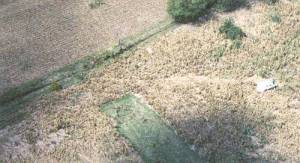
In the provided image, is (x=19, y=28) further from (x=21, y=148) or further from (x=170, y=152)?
(x=170, y=152)

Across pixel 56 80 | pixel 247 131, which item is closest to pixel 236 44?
pixel 247 131

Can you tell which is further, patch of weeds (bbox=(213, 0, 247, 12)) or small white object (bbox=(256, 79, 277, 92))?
patch of weeds (bbox=(213, 0, 247, 12))

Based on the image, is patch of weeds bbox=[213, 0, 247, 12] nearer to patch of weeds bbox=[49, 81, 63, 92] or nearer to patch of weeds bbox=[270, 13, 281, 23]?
patch of weeds bbox=[270, 13, 281, 23]

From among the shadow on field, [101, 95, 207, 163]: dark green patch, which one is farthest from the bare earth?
the shadow on field

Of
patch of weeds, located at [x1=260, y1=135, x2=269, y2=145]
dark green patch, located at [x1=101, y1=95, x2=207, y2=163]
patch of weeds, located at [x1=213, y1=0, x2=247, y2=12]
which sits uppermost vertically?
patch of weeds, located at [x1=213, y1=0, x2=247, y2=12]

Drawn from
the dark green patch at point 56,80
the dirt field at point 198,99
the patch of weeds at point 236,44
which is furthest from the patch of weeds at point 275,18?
the dark green patch at point 56,80

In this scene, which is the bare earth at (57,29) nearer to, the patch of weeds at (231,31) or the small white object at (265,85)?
A: the patch of weeds at (231,31)
